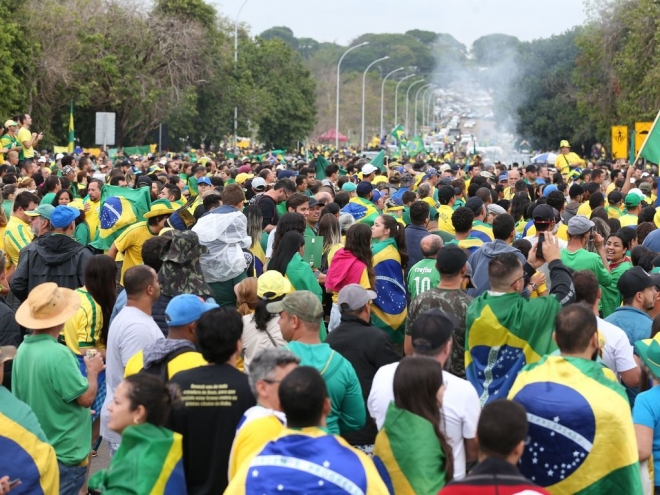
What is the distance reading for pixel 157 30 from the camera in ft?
165

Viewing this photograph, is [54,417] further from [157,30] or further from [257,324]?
[157,30]

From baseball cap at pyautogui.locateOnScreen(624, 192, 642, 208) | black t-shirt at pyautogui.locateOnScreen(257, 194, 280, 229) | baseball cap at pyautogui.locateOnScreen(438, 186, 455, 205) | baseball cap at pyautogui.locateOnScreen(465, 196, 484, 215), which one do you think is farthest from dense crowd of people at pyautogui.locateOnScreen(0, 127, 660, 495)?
baseball cap at pyautogui.locateOnScreen(624, 192, 642, 208)

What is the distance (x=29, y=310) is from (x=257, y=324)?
4.78 feet

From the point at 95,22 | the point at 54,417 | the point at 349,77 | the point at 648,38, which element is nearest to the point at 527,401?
the point at 54,417

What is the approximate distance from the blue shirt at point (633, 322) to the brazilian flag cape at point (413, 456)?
2709 mm

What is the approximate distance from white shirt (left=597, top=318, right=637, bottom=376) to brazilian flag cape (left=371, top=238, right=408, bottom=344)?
8.55 ft

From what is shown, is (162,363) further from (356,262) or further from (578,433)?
(356,262)

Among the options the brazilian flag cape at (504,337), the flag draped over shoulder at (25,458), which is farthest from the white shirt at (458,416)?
the flag draped over shoulder at (25,458)

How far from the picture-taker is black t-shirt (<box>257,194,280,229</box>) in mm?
12414

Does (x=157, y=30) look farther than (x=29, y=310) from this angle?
Yes

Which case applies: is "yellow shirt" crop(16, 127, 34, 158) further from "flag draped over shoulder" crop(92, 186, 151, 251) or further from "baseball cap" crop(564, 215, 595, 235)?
"baseball cap" crop(564, 215, 595, 235)

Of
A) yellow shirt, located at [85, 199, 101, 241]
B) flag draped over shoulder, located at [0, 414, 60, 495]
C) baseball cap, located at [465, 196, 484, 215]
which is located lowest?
flag draped over shoulder, located at [0, 414, 60, 495]

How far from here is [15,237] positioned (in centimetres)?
1083

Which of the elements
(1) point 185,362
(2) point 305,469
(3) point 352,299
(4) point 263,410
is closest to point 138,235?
(3) point 352,299
